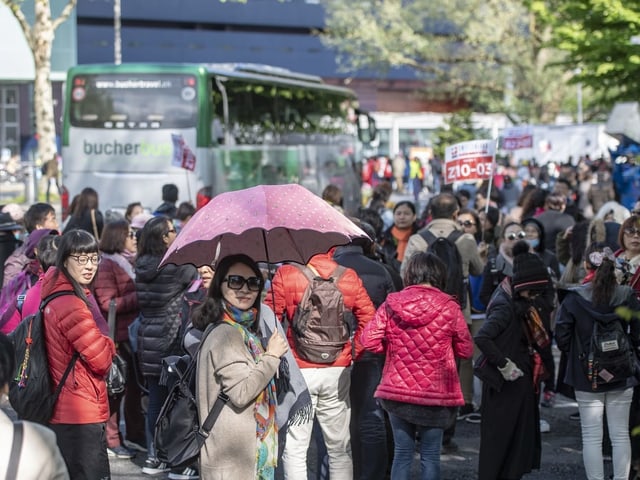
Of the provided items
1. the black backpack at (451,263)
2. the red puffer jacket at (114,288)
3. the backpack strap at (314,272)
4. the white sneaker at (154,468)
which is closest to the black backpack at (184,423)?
the backpack strap at (314,272)

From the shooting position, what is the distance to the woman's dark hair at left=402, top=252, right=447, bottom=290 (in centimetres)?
643

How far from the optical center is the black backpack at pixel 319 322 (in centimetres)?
648

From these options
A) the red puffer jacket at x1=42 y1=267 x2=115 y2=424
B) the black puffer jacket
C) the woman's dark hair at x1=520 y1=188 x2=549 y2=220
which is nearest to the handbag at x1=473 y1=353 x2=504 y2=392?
the black puffer jacket

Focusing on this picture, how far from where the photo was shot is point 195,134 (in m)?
20.0

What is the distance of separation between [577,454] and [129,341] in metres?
3.38

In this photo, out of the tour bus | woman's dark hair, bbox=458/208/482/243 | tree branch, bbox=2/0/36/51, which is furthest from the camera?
tree branch, bbox=2/0/36/51

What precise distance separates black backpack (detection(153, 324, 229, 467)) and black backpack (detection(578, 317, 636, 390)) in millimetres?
2780

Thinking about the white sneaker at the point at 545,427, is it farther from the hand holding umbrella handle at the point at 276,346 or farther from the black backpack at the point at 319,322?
the hand holding umbrella handle at the point at 276,346

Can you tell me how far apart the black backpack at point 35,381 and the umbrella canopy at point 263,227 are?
785 millimetres

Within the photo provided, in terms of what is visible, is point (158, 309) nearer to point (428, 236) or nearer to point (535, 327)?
point (428, 236)

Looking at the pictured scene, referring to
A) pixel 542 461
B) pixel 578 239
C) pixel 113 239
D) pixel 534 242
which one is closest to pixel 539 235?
pixel 534 242

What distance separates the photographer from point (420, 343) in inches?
250

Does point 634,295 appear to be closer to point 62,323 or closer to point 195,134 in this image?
point 62,323

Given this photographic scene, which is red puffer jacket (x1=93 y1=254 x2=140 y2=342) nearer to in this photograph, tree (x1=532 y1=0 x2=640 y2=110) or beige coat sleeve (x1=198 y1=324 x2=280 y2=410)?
beige coat sleeve (x1=198 y1=324 x2=280 y2=410)
